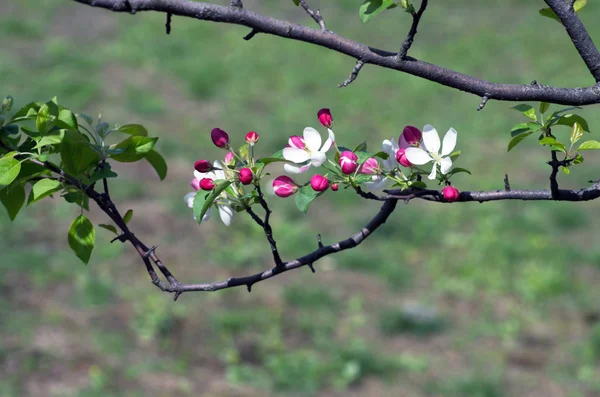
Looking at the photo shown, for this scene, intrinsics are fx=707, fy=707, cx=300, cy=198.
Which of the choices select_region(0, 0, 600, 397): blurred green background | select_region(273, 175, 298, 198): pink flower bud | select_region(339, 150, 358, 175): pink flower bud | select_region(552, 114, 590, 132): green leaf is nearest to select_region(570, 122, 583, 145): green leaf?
select_region(552, 114, 590, 132): green leaf

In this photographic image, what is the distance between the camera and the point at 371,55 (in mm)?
1246

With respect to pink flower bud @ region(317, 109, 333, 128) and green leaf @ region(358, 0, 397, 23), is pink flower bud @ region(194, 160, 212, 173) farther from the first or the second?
green leaf @ region(358, 0, 397, 23)

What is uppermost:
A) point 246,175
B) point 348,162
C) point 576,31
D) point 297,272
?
point 576,31

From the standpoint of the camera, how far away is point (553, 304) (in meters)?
5.19

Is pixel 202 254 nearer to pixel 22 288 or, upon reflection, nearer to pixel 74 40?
pixel 22 288

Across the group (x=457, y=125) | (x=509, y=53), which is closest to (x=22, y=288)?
(x=457, y=125)

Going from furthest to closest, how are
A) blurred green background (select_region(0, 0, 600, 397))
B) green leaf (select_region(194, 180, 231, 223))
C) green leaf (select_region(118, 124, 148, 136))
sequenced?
blurred green background (select_region(0, 0, 600, 397)) < green leaf (select_region(118, 124, 148, 136)) < green leaf (select_region(194, 180, 231, 223))

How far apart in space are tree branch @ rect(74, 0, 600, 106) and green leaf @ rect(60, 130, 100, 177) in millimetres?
328

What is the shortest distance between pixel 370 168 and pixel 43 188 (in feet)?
2.05

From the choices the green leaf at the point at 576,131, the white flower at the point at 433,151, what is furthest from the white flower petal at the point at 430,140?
the green leaf at the point at 576,131

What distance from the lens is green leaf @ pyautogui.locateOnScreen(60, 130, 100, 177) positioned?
1.33 m

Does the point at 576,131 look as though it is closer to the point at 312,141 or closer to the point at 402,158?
the point at 402,158

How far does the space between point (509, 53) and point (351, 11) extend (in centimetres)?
267

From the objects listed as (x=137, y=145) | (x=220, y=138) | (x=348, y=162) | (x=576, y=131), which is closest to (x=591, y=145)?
(x=576, y=131)
